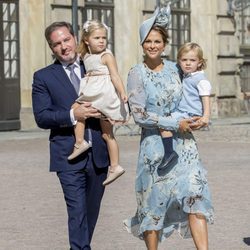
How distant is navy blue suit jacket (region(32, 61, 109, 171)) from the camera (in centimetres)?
804

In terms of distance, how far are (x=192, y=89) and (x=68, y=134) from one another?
944 mm

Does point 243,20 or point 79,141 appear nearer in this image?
point 79,141

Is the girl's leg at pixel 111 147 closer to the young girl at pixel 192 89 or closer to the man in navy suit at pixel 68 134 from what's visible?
the man in navy suit at pixel 68 134

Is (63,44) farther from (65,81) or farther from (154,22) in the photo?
(154,22)

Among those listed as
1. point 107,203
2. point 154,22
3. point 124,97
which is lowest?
point 107,203

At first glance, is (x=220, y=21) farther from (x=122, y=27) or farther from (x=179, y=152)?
(x=179, y=152)

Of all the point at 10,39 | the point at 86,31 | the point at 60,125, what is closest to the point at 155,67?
the point at 86,31

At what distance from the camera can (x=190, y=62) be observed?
8.20m

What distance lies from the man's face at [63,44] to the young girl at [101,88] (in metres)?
0.08

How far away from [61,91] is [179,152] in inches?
36.4

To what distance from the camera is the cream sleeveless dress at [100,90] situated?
7.94 metres

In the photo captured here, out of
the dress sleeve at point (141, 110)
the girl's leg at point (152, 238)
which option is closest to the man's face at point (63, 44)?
the dress sleeve at point (141, 110)

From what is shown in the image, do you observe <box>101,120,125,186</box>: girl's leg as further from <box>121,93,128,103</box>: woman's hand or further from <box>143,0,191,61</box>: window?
<box>143,0,191,61</box>: window

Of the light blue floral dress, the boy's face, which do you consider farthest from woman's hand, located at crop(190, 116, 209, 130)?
the boy's face
